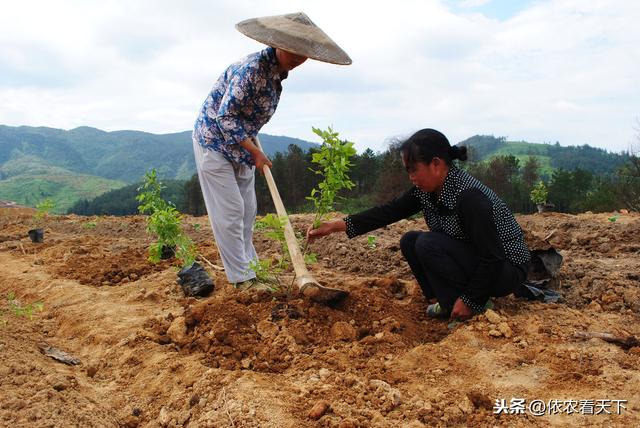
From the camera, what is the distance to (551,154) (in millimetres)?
115812

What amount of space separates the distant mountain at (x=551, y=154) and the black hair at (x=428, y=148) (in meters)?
86.4

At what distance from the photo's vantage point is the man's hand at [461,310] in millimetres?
2916

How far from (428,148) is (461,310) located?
3.22ft

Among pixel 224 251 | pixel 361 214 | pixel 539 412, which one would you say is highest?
pixel 361 214

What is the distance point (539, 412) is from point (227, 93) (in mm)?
2525

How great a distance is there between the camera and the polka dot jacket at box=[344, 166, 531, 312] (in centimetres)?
269

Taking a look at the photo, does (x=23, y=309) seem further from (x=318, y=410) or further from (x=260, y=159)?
(x=318, y=410)

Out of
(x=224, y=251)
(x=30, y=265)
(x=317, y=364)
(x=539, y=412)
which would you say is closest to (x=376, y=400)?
(x=317, y=364)

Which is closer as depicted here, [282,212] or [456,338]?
[456,338]

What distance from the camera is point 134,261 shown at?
5.23m

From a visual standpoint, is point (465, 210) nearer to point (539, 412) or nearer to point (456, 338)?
point (456, 338)

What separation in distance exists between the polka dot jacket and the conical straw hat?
95 cm

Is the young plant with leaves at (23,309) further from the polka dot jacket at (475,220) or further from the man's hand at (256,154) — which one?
the polka dot jacket at (475,220)

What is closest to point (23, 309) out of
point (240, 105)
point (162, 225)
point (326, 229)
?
point (162, 225)
